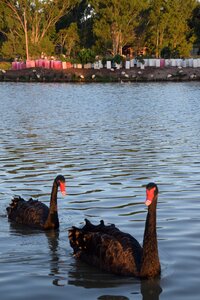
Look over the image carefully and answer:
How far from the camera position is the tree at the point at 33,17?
80.0 meters

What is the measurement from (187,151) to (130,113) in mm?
12955

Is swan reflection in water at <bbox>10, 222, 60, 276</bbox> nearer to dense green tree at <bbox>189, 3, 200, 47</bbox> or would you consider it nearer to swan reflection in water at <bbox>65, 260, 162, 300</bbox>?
swan reflection in water at <bbox>65, 260, 162, 300</bbox>

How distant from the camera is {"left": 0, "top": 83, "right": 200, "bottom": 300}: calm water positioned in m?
7.39

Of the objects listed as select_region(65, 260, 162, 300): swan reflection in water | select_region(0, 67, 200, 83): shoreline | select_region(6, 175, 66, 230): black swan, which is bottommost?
select_region(65, 260, 162, 300): swan reflection in water

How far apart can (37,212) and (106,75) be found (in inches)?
2208

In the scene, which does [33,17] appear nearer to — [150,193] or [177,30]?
[177,30]

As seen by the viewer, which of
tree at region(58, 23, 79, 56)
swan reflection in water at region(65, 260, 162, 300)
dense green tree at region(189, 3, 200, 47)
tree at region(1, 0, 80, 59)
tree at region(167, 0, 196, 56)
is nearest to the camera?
swan reflection in water at region(65, 260, 162, 300)

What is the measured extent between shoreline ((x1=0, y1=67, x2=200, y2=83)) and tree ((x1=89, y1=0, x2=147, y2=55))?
13059 mm

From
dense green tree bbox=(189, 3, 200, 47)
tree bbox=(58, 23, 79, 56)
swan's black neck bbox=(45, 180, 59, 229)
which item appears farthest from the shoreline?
swan's black neck bbox=(45, 180, 59, 229)

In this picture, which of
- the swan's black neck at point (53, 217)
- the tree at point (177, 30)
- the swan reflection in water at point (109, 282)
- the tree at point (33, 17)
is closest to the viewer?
the swan reflection in water at point (109, 282)

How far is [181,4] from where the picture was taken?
88.1 meters

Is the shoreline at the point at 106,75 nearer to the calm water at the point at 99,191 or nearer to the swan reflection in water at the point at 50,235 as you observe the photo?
the calm water at the point at 99,191

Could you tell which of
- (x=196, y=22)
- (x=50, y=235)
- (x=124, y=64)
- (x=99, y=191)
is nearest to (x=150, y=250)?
(x=50, y=235)

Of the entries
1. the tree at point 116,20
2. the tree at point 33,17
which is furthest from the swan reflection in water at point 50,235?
the tree at point 33,17
